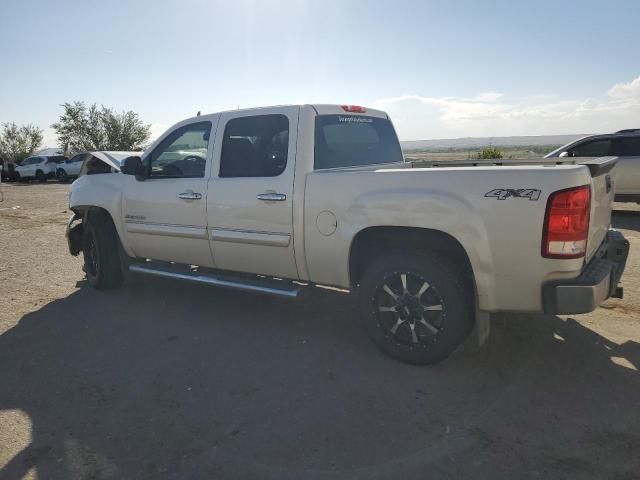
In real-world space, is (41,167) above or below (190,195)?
above

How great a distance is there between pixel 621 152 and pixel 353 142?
28.3 feet

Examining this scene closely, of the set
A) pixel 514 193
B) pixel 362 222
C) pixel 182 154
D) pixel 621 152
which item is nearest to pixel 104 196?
pixel 182 154

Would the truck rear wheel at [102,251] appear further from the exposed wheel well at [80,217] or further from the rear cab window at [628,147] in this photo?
the rear cab window at [628,147]

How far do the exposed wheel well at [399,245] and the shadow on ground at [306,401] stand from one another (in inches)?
27.5

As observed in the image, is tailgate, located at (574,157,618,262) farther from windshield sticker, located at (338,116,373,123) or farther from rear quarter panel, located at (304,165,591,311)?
windshield sticker, located at (338,116,373,123)

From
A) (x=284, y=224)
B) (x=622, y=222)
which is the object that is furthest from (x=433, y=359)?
(x=622, y=222)

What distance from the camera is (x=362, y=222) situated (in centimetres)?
381

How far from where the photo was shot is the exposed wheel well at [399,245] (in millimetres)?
3637

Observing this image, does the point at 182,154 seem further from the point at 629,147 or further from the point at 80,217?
the point at 629,147

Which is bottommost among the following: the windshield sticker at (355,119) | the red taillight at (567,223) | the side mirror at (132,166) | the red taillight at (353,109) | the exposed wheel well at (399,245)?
the exposed wheel well at (399,245)

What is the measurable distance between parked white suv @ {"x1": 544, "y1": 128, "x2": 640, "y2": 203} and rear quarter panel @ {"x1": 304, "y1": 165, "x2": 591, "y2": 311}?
8097mm

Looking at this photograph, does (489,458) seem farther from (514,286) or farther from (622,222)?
(622,222)

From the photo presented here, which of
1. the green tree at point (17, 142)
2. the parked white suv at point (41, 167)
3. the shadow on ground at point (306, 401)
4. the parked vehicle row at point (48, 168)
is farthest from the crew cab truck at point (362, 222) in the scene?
the green tree at point (17, 142)

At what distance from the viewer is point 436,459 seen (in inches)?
106
